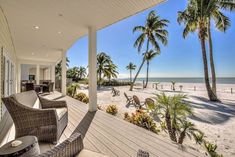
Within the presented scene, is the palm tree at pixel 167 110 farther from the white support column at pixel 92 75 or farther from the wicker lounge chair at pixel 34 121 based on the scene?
the white support column at pixel 92 75

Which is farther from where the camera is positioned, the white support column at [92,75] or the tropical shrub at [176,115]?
the white support column at [92,75]

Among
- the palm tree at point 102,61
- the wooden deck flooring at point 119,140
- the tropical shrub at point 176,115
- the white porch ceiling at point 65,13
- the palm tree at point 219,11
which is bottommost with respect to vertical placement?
the wooden deck flooring at point 119,140

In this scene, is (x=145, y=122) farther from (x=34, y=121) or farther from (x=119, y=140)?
(x=34, y=121)

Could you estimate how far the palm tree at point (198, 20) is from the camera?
9.06 metres

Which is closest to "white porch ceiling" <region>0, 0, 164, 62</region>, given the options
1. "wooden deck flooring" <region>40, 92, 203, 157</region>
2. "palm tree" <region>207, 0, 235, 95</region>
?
"wooden deck flooring" <region>40, 92, 203, 157</region>

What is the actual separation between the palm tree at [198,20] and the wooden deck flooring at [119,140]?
9566 mm

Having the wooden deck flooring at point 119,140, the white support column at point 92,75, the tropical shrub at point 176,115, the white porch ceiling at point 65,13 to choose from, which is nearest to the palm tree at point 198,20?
the white porch ceiling at point 65,13

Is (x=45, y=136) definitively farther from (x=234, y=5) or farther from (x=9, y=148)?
(x=234, y=5)

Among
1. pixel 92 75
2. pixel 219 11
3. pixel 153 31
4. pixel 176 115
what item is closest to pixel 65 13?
pixel 92 75

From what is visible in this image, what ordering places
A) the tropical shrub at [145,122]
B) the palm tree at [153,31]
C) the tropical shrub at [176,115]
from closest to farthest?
the tropical shrub at [176,115] → the tropical shrub at [145,122] → the palm tree at [153,31]

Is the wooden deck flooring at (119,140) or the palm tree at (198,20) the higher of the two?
the palm tree at (198,20)

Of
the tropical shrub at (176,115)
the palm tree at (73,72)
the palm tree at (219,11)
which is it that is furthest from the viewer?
the palm tree at (73,72)

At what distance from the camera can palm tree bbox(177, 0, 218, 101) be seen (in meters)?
9.06

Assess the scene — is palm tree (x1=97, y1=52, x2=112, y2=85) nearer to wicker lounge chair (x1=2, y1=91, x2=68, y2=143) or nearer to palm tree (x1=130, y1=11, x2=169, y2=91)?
palm tree (x1=130, y1=11, x2=169, y2=91)
